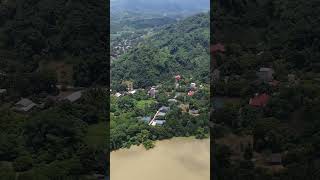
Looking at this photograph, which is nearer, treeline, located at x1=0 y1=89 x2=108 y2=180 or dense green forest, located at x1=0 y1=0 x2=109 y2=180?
treeline, located at x1=0 y1=89 x2=108 y2=180

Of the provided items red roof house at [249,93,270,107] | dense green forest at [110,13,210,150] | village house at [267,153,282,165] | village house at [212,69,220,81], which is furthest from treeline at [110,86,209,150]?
village house at [267,153,282,165]

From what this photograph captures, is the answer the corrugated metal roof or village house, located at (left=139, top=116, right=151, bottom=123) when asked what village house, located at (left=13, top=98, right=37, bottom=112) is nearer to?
the corrugated metal roof

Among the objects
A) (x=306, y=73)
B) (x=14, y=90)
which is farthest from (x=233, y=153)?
(x=14, y=90)

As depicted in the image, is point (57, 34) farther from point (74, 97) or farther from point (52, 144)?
point (52, 144)

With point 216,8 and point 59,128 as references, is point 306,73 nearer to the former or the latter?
point 216,8

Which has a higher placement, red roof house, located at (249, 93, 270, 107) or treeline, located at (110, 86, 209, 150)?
red roof house, located at (249, 93, 270, 107)

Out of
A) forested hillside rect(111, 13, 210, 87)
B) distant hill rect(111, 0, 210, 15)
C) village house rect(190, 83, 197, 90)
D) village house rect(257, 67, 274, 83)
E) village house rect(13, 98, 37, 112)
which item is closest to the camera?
village house rect(13, 98, 37, 112)
